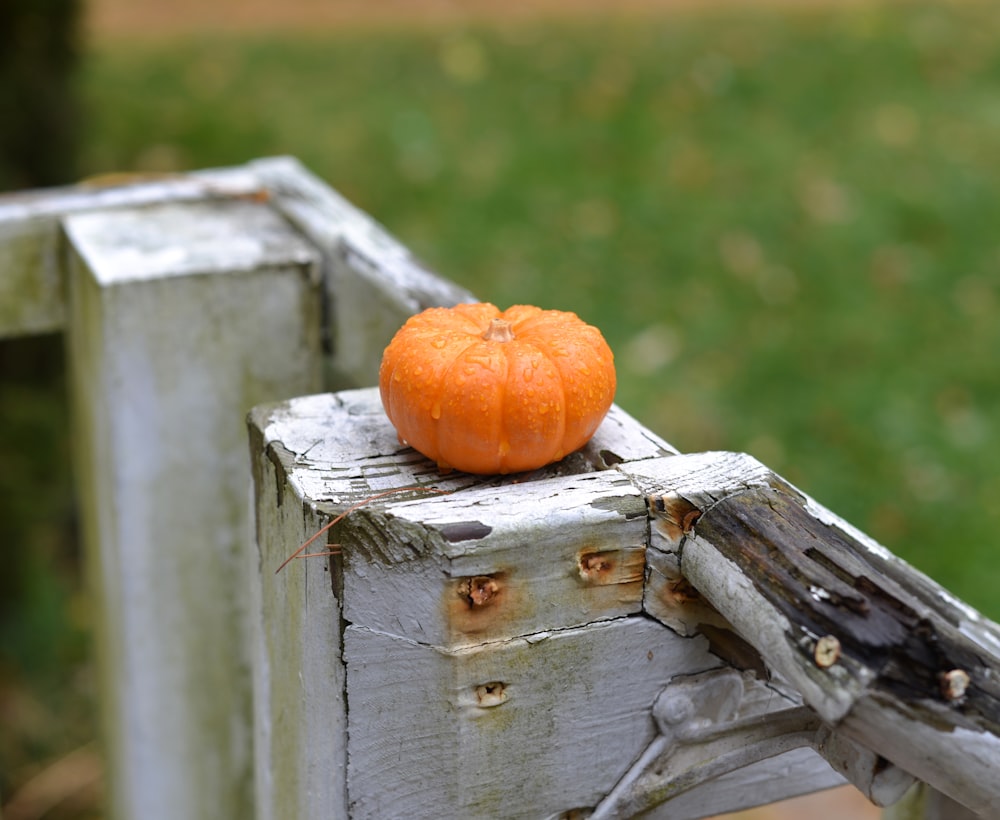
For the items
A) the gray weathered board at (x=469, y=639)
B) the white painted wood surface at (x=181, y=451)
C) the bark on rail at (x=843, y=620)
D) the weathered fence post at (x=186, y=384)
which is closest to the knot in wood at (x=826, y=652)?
the bark on rail at (x=843, y=620)

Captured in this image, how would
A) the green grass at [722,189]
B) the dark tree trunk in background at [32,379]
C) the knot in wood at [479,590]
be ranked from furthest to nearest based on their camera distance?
the green grass at [722,189], the dark tree trunk in background at [32,379], the knot in wood at [479,590]

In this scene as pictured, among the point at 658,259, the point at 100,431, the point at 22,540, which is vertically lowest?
the point at 22,540

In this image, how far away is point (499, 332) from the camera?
1424 millimetres

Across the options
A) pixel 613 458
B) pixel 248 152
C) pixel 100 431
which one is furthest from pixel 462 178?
pixel 613 458

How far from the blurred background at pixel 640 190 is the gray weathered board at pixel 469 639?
253cm

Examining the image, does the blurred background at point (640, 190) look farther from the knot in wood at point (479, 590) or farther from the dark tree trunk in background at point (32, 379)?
the knot in wood at point (479, 590)

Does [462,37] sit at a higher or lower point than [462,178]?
higher

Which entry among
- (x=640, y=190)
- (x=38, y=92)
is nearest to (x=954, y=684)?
(x=38, y=92)

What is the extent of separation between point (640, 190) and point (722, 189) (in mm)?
405

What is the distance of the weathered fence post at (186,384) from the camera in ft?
6.84

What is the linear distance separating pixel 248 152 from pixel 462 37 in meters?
2.08

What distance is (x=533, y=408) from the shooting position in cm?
133

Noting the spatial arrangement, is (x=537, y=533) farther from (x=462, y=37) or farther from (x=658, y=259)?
(x=462, y=37)

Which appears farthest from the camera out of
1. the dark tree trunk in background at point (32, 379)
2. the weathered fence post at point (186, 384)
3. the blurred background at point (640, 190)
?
the blurred background at point (640, 190)
